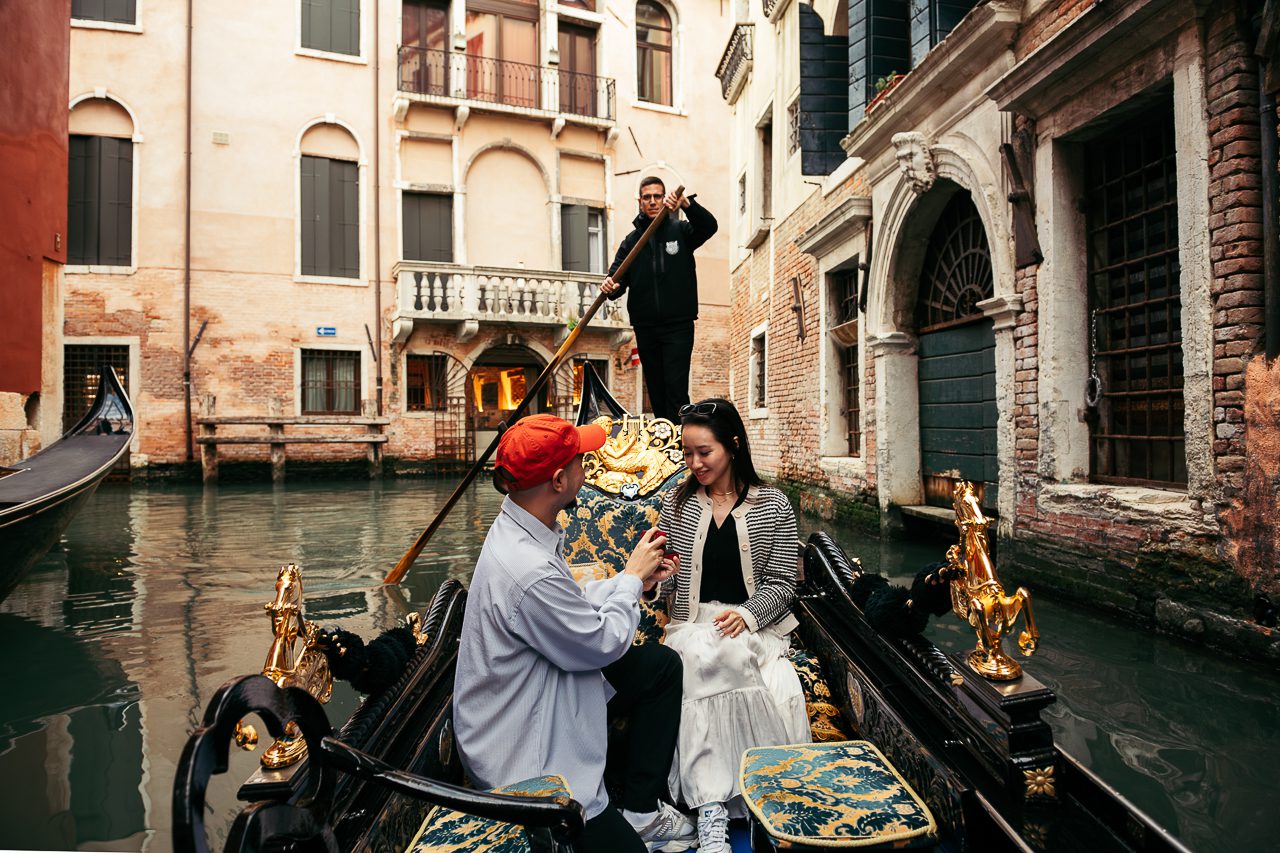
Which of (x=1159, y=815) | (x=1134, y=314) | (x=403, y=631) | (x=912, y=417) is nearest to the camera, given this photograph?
(x=403, y=631)

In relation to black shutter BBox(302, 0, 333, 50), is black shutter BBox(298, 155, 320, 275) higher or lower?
lower

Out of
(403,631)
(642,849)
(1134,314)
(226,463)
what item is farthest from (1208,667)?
(226,463)

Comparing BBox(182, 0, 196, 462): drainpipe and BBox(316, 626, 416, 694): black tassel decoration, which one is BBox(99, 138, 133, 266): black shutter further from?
BBox(316, 626, 416, 694): black tassel decoration

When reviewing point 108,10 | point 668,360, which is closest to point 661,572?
point 668,360

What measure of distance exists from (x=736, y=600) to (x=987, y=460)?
4.05 meters

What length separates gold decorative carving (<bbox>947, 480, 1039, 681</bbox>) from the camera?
142 cm

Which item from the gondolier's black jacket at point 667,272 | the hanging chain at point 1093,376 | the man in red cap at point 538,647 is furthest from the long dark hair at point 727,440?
the hanging chain at point 1093,376

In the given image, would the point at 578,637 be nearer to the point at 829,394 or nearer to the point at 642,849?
the point at 642,849

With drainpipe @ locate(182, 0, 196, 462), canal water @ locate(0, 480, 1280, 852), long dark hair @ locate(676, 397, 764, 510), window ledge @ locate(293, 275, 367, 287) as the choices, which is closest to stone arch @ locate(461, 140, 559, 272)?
window ledge @ locate(293, 275, 367, 287)

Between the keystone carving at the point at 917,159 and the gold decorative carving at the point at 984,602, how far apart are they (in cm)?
477

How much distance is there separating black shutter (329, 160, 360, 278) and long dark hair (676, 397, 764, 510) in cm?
1216

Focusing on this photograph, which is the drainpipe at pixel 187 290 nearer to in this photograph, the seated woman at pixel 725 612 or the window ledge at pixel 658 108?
the window ledge at pixel 658 108

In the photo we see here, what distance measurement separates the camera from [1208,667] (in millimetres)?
3094

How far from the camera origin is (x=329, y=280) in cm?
1270
